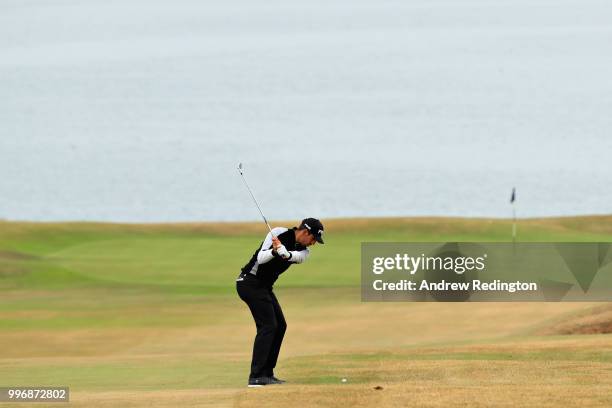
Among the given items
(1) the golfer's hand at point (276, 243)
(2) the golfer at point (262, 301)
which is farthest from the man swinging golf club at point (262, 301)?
(1) the golfer's hand at point (276, 243)

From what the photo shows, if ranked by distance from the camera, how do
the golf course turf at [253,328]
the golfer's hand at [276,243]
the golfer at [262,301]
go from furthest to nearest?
1. the golfer at [262,301]
2. the golfer's hand at [276,243]
3. the golf course turf at [253,328]

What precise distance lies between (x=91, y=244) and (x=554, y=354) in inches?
1875

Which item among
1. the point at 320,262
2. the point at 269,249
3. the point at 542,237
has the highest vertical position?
the point at 542,237

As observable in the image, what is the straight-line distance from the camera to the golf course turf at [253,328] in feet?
59.2

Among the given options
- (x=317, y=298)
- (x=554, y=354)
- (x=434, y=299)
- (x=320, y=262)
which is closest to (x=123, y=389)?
(x=554, y=354)

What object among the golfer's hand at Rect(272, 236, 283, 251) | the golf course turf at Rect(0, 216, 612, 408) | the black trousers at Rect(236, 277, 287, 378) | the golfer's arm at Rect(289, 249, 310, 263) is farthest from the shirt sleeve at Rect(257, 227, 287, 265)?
the golf course turf at Rect(0, 216, 612, 408)

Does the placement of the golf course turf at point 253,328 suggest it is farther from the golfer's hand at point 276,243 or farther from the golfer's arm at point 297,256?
the golfer's hand at point 276,243

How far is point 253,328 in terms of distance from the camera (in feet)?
123

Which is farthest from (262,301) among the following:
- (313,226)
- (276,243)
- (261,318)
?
(313,226)

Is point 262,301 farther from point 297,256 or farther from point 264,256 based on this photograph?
point 297,256

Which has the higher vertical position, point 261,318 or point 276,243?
point 276,243

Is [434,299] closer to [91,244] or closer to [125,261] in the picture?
[125,261]

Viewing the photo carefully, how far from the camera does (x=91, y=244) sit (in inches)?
2697

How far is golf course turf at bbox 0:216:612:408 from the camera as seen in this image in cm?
1805
